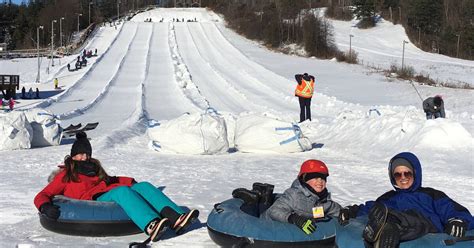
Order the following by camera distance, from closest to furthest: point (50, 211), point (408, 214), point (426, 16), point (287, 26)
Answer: point (408, 214) < point (50, 211) < point (287, 26) < point (426, 16)

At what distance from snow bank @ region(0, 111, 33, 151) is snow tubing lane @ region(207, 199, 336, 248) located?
260 inches

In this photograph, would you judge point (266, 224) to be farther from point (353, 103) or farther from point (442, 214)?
point (353, 103)

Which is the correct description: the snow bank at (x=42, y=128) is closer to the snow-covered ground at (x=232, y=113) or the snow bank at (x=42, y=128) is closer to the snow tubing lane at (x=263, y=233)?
the snow-covered ground at (x=232, y=113)

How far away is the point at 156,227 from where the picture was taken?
4551 mm

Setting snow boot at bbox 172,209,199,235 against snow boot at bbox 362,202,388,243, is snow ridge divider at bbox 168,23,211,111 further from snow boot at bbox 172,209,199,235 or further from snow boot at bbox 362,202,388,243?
snow boot at bbox 362,202,388,243

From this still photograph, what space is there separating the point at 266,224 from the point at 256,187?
78 centimetres

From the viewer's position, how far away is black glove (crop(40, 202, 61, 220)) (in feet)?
15.9

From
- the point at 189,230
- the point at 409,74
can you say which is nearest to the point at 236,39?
the point at 409,74

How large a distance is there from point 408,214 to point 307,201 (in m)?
0.95

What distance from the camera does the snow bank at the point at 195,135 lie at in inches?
400

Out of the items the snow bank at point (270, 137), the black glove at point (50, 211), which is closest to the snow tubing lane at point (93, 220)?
the black glove at point (50, 211)

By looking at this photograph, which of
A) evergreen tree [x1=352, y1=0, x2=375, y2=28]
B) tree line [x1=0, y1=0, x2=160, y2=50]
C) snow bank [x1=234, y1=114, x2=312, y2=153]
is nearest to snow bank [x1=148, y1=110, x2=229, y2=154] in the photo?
snow bank [x1=234, y1=114, x2=312, y2=153]

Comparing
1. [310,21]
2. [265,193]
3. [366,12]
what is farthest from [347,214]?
[366,12]

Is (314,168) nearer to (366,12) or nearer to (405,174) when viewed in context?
(405,174)
